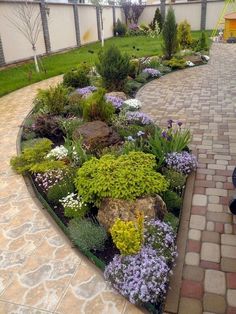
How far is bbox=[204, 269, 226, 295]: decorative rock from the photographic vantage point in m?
2.80

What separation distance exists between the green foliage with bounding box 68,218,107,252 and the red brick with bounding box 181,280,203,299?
92cm

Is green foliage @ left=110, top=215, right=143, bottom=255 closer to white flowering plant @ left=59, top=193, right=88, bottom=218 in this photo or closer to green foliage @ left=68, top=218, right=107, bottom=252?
green foliage @ left=68, top=218, right=107, bottom=252

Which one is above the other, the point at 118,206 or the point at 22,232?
the point at 118,206

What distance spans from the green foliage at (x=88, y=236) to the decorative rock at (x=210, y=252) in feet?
3.38

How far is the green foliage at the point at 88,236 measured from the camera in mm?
3279

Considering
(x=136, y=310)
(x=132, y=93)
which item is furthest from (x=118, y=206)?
(x=132, y=93)

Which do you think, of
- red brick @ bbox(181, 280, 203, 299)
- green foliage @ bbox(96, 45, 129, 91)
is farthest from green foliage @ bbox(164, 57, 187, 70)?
red brick @ bbox(181, 280, 203, 299)

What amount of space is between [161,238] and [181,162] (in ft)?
5.60

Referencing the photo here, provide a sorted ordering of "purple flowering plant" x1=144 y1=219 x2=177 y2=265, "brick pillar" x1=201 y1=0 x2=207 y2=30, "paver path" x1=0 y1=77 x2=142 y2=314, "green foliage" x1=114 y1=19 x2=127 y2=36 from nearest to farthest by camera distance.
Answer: "paver path" x1=0 y1=77 x2=142 y2=314, "purple flowering plant" x1=144 y1=219 x2=177 y2=265, "brick pillar" x1=201 y1=0 x2=207 y2=30, "green foliage" x1=114 y1=19 x2=127 y2=36

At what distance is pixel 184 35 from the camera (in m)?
15.7

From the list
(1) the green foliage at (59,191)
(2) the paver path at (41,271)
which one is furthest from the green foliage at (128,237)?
(1) the green foliage at (59,191)

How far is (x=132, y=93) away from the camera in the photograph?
945cm

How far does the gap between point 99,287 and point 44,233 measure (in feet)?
3.48

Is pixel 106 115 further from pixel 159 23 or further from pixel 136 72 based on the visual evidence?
pixel 159 23
